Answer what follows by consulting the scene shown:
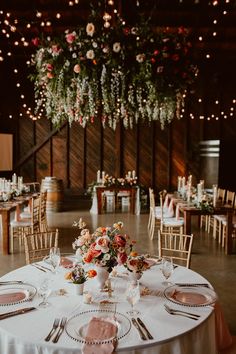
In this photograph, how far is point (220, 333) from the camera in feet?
8.30

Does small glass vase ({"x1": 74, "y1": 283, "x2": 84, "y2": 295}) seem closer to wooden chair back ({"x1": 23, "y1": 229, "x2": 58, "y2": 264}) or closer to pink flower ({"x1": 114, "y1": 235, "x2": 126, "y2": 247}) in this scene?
pink flower ({"x1": 114, "y1": 235, "x2": 126, "y2": 247})

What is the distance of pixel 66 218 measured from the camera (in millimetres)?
9008

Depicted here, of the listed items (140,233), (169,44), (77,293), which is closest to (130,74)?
(169,44)

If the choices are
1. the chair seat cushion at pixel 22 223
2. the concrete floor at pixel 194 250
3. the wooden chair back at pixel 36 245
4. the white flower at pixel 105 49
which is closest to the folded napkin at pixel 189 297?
the concrete floor at pixel 194 250

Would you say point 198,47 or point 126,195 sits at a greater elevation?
point 198,47

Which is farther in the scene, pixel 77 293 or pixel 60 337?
pixel 77 293

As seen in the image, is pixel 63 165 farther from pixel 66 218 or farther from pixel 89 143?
pixel 66 218

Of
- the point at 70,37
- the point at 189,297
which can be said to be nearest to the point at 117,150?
the point at 70,37

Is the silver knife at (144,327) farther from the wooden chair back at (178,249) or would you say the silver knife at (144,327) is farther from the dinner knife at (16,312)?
the wooden chair back at (178,249)

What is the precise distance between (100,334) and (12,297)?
767 mm

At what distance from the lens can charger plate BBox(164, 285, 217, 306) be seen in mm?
2365

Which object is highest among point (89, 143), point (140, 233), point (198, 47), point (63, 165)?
point (198, 47)

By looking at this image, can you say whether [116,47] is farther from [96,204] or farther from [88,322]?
A: [96,204]

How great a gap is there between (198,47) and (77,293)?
9.02 m
